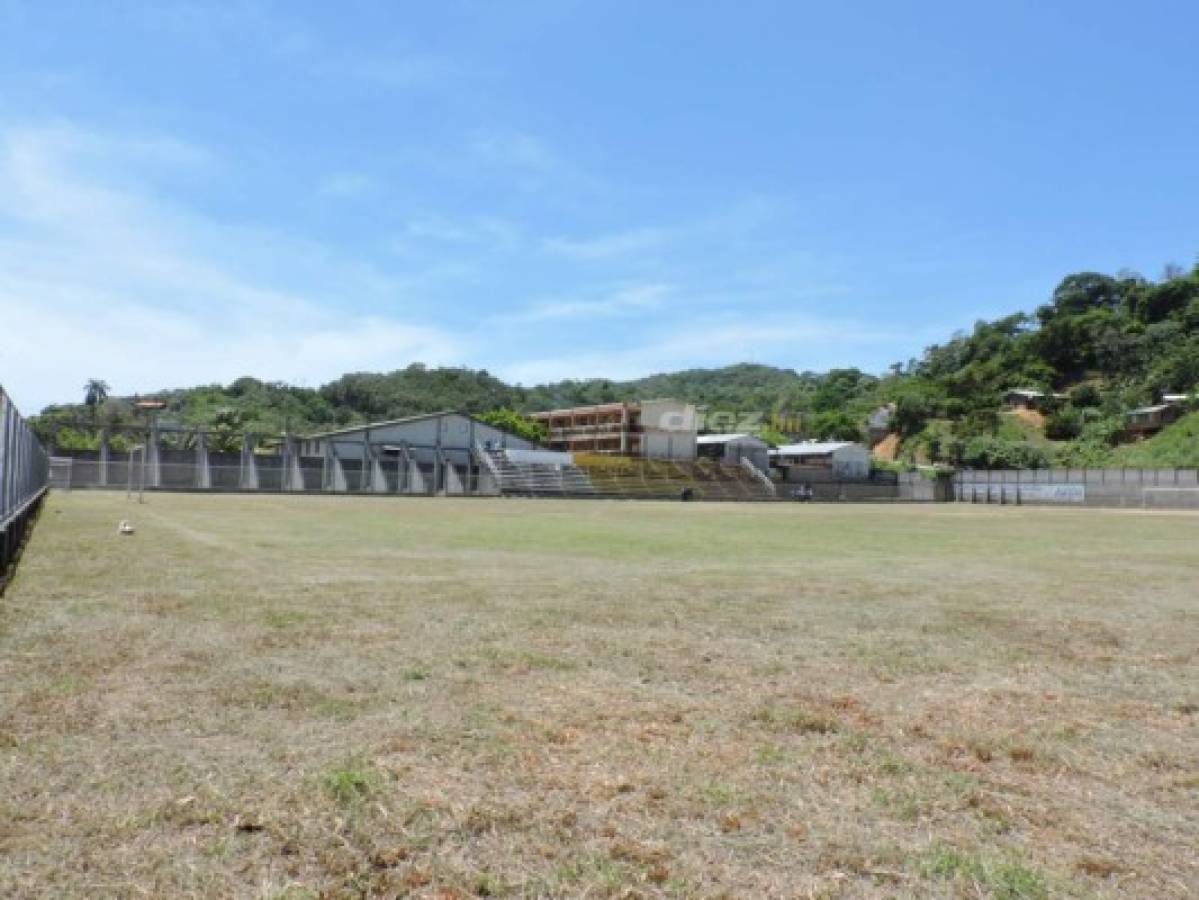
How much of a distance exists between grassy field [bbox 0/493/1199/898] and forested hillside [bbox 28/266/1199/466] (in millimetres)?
82555

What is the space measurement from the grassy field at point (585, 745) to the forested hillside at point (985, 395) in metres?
82.6

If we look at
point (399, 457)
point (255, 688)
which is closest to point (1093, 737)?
point (255, 688)

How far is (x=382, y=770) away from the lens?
4.11m

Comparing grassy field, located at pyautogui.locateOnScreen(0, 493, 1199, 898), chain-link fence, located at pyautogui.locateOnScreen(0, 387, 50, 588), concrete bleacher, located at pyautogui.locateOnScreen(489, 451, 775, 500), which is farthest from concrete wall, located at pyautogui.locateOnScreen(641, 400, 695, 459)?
grassy field, located at pyautogui.locateOnScreen(0, 493, 1199, 898)

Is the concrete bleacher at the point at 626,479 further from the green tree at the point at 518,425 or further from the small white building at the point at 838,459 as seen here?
the green tree at the point at 518,425

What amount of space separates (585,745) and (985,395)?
130 metres

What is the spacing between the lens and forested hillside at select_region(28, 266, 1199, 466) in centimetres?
10081

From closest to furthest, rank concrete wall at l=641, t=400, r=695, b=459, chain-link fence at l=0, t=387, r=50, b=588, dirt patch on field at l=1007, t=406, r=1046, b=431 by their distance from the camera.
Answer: chain-link fence at l=0, t=387, r=50, b=588, concrete wall at l=641, t=400, r=695, b=459, dirt patch on field at l=1007, t=406, r=1046, b=431

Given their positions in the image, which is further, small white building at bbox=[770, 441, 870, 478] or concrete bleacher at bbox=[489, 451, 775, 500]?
small white building at bbox=[770, 441, 870, 478]

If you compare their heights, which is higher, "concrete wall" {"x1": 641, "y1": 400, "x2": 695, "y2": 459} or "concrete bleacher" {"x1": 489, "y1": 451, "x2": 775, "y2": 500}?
"concrete wall" {"x1": 641, "y1": 400, "x2": 695, "y2": 459}

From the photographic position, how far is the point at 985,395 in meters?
122

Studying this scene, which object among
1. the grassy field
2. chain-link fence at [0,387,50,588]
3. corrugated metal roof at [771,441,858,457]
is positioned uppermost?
corrugated metal roof at [771,441,858,457]

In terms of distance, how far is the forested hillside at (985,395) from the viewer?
10081 cm

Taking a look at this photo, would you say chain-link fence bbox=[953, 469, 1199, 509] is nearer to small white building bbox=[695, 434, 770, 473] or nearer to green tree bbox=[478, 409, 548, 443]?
small white building bbox=[695, 434, 770, 473]
